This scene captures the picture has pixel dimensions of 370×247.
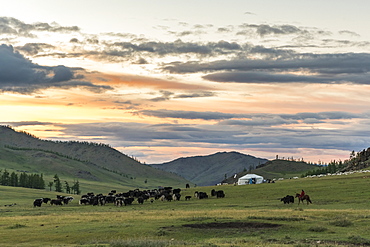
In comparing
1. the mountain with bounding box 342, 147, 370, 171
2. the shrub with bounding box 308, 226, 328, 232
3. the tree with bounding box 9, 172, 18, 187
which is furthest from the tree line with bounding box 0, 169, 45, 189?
the shrub with bounding box 308, 226, 328, 232

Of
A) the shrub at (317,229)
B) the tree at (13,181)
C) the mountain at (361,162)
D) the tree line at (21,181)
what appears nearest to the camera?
the shrub at (317,229)

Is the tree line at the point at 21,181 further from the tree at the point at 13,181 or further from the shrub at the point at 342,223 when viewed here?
the shrub at the point at 342,223

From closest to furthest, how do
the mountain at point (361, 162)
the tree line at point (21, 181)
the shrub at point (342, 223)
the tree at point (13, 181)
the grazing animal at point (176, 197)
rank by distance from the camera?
the shrub at point (342, 223)
the grazing animal at point (176, 197)
the mountain at point (361, 162)
the tree at point (13, 181)
the tree line at point (21, 181)

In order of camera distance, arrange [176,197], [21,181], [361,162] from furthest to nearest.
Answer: [21,181] → [361,162] → [176,197]

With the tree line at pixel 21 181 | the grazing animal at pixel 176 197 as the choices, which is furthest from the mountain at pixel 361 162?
the tree line at pixel 21 181

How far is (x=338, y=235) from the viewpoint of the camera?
32.2 metres

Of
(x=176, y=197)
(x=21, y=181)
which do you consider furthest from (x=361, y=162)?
(x=21, y=181)

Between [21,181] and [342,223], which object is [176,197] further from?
[21,181]

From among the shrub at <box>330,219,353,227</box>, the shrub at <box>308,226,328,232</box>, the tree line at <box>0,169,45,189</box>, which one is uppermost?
the tree line at <box>0,169,45,189</box>

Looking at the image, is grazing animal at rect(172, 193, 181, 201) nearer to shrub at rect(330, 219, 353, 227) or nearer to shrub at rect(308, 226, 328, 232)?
shrub at rect(330, 219, 353, 227)

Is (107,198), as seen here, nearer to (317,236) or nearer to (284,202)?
(284,202)

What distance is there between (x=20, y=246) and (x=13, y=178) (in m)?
172

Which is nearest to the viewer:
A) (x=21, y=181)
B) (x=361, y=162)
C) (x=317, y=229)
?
(x=317, y=229)

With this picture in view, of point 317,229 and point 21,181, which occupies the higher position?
point 21,181
